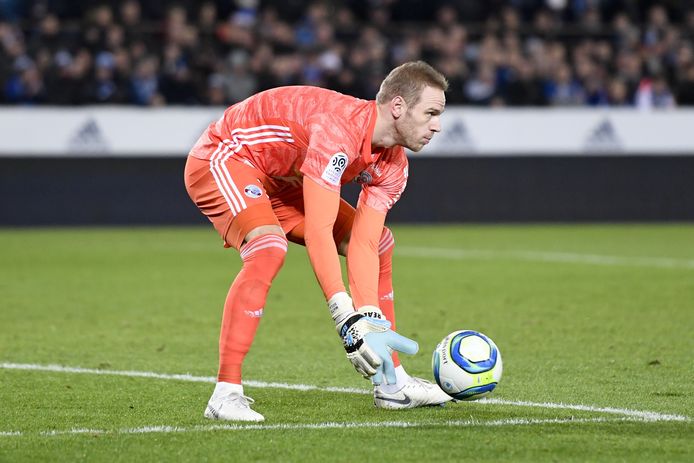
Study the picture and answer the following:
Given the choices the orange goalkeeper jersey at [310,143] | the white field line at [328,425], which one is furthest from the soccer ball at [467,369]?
Result: the orange goalkeeper jersey at [310,143]

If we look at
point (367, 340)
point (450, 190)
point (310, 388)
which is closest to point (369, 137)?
point (367, 340)

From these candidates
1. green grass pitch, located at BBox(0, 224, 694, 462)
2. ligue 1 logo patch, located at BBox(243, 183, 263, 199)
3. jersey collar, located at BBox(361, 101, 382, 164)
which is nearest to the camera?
green grass pitch, located at BBox(0, 224, 694, 462)

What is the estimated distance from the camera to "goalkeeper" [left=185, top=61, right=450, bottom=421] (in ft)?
18.2

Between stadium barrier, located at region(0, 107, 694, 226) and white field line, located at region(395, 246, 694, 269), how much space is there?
3801 mm

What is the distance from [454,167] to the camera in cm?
2105

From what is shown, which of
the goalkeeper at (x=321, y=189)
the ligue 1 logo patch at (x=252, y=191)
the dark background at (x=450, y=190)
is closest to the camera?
the goalkeeper at (x=321, y=189)

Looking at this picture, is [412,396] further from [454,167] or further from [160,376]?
[454,167]

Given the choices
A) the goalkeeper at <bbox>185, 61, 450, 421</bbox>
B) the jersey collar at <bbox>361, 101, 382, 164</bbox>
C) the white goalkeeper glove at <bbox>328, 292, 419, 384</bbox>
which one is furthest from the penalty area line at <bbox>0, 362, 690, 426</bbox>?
the jersey collar at <bbox>361, 101, 382, 164</bbox>

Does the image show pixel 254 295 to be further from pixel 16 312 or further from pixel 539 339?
pixel 16 312

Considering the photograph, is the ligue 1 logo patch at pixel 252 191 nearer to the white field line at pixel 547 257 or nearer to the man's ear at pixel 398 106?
the man's ear at pixel 398 106

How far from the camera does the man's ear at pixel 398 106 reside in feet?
18.9

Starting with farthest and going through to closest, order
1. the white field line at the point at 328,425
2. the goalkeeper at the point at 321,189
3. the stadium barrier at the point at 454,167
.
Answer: the stadium barrier at the point at 454,167 < the goalkeeper at the point at 321,189 < the white field line at the point at 328,425

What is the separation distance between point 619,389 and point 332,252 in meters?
1.89

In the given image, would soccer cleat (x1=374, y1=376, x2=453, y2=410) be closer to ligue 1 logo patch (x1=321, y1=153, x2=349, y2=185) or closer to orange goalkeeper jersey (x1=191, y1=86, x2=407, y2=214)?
orange goalkeeper jersey (x1=191, y1=86, x2=407, y2=214)
